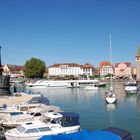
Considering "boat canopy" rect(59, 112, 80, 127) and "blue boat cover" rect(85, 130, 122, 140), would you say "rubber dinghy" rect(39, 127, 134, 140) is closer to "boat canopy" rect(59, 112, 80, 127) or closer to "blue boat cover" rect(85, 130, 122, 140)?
"blue boat cover" rect(85, 130, 122, 140)

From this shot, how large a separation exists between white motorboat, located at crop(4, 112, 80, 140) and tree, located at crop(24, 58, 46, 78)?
156m

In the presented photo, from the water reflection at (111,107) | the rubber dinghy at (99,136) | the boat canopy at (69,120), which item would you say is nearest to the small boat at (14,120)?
the boat canopy at (69,120)

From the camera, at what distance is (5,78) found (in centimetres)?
6197

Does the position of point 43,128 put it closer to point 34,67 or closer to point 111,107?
point 111,107

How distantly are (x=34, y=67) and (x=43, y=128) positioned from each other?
15919 cm

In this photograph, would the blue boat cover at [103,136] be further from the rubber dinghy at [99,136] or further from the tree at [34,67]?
the tree at [34,67]

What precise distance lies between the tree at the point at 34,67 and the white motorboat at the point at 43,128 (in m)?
156

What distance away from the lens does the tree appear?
184250 mm

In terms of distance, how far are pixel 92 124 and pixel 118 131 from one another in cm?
1751

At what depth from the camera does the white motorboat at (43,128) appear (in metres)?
24.5

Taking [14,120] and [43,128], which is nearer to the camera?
[43,128]

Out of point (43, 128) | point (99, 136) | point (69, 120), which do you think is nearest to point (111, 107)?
point (69, 120)

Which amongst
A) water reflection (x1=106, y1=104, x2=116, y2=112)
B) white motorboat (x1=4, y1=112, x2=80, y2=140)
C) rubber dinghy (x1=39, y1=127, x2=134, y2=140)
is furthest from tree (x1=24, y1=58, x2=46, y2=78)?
rubber dinghy (x1=39, y1=127, x2=134, y2=140)

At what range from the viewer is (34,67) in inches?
7219
